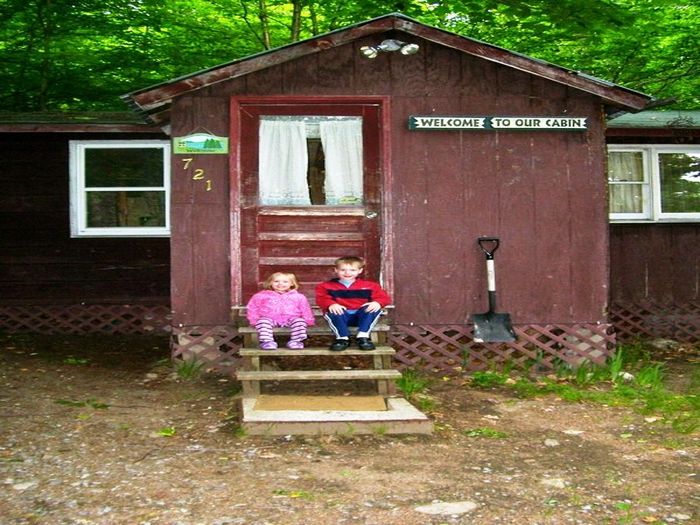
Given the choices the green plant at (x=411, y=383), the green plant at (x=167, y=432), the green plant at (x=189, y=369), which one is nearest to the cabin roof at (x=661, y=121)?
the green plant at (x=411, y=383)

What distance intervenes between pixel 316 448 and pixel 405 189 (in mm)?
3611

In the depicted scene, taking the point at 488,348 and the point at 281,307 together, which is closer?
the point at 281,307

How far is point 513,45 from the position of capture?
18188 millimetres

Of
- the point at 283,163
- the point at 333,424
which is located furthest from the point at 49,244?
the point at 333,424

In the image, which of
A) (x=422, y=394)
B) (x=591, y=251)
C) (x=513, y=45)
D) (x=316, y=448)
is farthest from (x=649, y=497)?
(x=513, y=45)

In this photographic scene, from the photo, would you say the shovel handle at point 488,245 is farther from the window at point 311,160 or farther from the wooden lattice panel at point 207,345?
the wooden lattice panel at point 207,345

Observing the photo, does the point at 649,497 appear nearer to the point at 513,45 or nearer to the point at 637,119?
the point at 637,119

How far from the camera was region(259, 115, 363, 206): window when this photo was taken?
26.8 feet

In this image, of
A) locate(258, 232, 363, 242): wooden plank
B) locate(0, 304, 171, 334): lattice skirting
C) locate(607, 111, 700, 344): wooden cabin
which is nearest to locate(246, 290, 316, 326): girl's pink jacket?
locate(258, 232, 363, 242): wooden plank

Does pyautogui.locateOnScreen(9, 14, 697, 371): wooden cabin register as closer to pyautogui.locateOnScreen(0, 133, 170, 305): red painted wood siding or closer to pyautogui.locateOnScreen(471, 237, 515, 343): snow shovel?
pyautogui.locateOnScreen(471, 237, 515, 343): snow shovel

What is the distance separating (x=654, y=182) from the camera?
37.2 feet

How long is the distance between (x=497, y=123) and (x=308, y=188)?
2126 millimetres

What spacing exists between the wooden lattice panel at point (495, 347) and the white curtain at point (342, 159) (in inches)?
60.8

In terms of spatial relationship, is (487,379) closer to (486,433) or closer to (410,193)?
(486,433)
